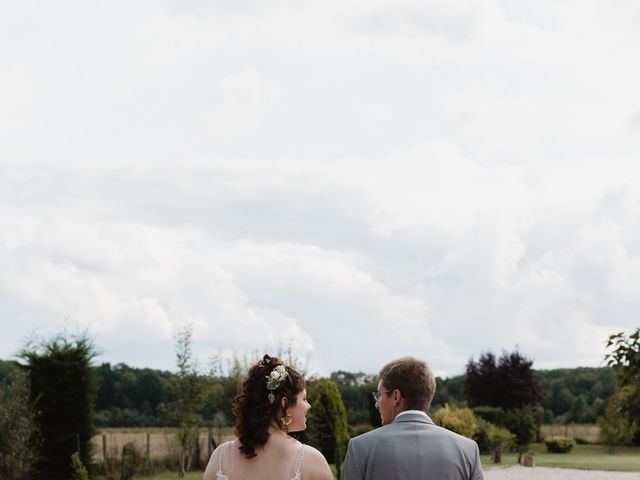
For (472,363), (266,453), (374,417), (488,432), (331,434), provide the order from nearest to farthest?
(266,453) → (331,434) → (374,417) → (488,432) → (472,363)

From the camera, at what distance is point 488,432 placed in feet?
108

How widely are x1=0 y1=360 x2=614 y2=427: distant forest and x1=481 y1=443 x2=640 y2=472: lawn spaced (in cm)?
532

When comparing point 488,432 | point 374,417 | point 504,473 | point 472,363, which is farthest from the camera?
point 472,363

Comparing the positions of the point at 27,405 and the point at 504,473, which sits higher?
the point at 27,405

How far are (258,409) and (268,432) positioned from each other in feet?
0.41

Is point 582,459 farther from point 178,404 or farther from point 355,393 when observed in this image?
point 178,404

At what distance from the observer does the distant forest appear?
28.4 m

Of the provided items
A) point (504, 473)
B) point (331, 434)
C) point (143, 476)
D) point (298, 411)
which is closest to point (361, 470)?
point (298, 411)

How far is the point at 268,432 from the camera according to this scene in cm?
447

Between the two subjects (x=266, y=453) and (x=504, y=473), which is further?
(x=504, y=473)

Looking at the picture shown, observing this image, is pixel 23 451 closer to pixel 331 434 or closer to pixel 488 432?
pixel 331 434

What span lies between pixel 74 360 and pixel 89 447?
173 centimetres

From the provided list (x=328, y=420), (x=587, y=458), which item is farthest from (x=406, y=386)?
(x=587, y=458)

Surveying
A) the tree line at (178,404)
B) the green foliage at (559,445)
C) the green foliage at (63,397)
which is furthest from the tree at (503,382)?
the green foliage at (63,397)
